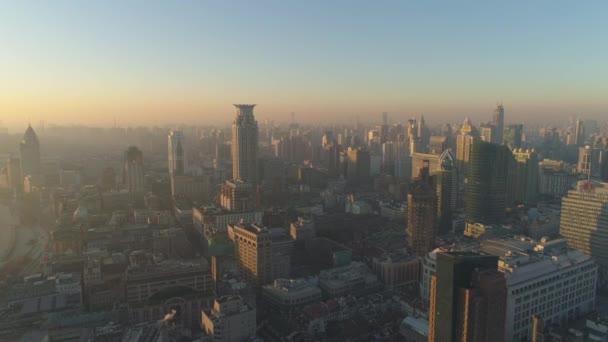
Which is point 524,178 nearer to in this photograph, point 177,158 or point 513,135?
point 513,135

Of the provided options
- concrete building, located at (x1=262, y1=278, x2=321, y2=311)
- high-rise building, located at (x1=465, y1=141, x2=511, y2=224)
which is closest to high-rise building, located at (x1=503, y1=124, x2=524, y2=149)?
high-rise building, located at (x1=465, y1=141, x2=511, y2=224)

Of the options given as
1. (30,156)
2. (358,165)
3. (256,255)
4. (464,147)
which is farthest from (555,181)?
(30,156)

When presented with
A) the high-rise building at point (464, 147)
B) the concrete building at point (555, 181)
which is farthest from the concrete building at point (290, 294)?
the concrete building at point (555, 181)

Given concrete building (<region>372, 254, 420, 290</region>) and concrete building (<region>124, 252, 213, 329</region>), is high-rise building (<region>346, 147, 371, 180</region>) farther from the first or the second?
concrete building (<region>124, 252, 213, 329</region>)

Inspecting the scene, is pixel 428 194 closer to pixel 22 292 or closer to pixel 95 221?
pixel 22 292

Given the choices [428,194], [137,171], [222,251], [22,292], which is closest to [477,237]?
[428,194]

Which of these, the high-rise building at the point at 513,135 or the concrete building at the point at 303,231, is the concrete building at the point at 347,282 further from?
the high-rise building at the point at 513,135
